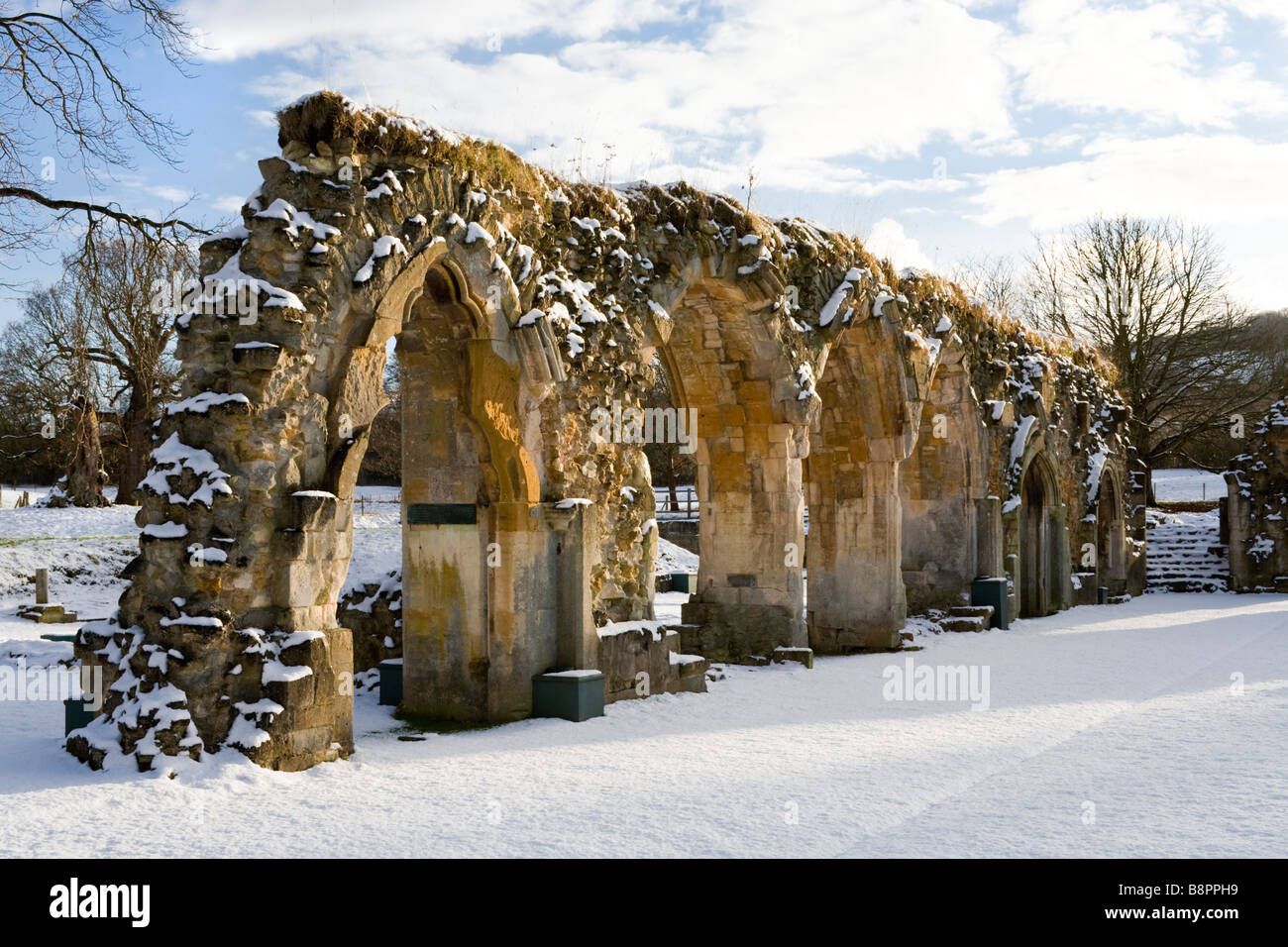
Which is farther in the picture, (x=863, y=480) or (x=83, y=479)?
(x=83, y=479)

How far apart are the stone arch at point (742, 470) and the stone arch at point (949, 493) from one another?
474 centimetres

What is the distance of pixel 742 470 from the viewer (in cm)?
1168

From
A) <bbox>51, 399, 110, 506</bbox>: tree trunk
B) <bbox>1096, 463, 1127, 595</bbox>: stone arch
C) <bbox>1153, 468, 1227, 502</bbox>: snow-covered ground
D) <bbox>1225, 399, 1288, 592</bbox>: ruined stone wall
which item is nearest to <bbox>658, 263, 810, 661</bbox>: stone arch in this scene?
<bbox>1096, 463, 1127, 595</bbox>: stone arch

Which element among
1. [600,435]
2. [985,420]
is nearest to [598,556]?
[600,435]

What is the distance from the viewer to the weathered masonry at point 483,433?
6441 mm

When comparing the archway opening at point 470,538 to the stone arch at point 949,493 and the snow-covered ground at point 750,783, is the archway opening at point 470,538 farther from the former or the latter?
the stone arch at point 949,493

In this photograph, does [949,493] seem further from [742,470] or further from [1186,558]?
[1186,558]

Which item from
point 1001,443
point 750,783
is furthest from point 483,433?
point 1001,443

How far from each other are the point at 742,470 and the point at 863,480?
7.85ft

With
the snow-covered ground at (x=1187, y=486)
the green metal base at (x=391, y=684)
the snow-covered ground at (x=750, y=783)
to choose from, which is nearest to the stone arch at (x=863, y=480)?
the snow-covered ground at (x=750, y=783)

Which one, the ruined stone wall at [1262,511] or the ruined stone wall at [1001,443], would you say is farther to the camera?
the ruined stone wall at [1262,511]

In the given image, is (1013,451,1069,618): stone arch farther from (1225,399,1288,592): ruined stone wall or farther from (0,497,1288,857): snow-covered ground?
(0,497,1288,857): snow-covered ground

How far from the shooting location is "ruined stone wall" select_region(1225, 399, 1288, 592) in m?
22.2

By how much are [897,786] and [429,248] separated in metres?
4.36
